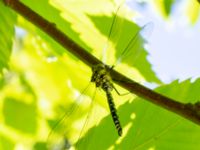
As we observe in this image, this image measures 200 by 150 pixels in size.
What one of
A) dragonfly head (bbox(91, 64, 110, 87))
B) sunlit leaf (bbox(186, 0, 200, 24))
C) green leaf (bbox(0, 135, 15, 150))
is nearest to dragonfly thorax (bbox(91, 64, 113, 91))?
dragonfly head (bbox(91, 64, 110, 87))

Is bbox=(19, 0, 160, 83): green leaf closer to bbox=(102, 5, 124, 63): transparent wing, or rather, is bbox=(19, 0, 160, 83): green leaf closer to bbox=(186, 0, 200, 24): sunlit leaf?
bbox=(102, 5, 124, 63): transparent wing

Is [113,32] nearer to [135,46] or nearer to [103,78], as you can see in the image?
[135,46]

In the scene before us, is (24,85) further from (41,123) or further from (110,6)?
(110,6)

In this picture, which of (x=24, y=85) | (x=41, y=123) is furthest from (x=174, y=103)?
(x=24, y=85)

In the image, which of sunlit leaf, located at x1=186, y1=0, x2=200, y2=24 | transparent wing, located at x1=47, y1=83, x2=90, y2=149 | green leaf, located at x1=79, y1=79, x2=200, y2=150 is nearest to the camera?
green leaf, located at x1=79, y1=79, x2=200, y2=150

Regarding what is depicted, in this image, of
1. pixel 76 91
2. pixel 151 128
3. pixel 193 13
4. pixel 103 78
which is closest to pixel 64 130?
pixel 103 78
